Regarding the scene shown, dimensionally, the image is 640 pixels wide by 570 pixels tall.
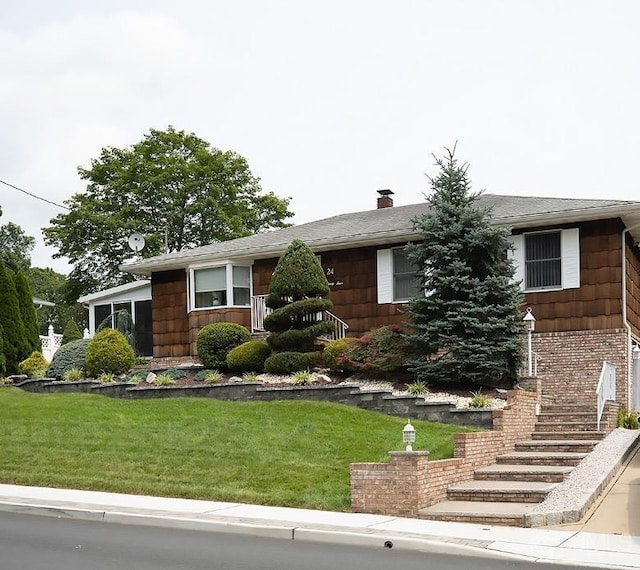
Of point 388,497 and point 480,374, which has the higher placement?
point 480,374

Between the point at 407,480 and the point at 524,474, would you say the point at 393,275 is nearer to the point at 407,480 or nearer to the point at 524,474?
the point at 524,474

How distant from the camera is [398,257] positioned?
23.1 m

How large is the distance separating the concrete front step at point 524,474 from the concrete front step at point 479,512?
1154mm

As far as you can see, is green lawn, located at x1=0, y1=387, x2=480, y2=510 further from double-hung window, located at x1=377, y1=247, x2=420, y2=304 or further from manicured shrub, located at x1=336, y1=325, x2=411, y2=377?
double-hung window, located at x1=377, y1=247, x2=420, y2=304

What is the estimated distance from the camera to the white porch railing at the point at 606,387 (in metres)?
16.7

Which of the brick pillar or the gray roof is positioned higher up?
the gray roof

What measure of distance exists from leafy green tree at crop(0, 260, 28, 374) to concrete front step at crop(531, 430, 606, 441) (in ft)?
61.2

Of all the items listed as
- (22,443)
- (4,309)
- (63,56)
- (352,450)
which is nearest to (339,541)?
(352,450)

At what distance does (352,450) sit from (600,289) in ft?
27.7

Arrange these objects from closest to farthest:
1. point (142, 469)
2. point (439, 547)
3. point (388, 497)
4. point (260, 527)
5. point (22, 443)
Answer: point (439, 547) → point (260, 527) → point (388, 497) → point (142, 469) → point (22, 443)

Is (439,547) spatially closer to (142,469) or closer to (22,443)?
(142,469)

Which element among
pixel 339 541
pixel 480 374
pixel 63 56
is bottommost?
pixel 339 541

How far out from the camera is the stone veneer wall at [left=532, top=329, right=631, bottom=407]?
19.9 metres

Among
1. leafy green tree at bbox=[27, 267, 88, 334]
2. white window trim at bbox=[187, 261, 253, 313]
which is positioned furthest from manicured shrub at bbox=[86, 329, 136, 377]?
leafy green tree at bbox=[27, 267, 88, 334]
